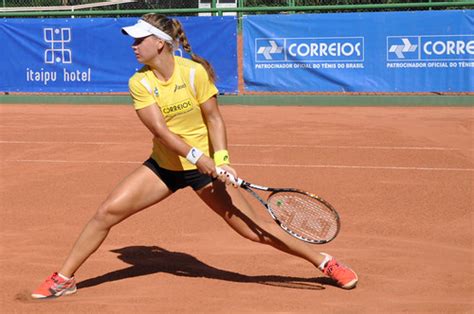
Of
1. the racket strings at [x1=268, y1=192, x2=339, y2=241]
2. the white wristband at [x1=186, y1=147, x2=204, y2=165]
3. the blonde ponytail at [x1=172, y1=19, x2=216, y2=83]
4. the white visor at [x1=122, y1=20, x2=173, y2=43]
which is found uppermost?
the white visor at [x1=122, y1=20, x2=173, y2=43]

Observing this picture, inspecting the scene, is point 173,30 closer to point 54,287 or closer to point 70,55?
point 54,287

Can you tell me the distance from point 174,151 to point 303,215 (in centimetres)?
102

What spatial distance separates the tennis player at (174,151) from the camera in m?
6.02

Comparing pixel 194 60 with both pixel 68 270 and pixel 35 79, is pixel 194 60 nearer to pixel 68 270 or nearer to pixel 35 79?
pixel 68 270

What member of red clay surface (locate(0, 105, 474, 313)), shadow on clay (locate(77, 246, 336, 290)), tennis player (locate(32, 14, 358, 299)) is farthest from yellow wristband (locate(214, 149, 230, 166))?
shadow on clay (locate(77, 246, 336, 290))

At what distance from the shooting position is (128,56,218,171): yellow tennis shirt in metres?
6.04

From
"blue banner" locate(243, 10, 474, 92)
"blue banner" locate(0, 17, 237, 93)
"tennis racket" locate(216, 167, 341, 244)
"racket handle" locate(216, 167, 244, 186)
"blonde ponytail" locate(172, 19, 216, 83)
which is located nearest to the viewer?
"racket handle" locate(216, 167, 244, 186)

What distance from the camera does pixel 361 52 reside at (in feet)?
58.7

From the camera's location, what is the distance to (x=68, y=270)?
630cm

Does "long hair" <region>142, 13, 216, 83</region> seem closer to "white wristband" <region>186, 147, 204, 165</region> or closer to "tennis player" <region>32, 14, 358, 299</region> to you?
"tennis player" <region>32, 14, 358, 299</region>

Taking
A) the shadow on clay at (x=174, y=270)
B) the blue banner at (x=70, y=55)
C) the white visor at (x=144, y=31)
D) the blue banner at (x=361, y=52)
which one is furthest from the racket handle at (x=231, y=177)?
the blue banner at (x=70, y=55)

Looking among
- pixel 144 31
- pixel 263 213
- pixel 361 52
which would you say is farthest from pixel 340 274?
pixel 361 52

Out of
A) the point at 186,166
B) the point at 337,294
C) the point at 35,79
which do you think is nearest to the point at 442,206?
the point at 337,294

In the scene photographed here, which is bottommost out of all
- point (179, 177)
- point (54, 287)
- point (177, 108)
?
point (54, 287)
